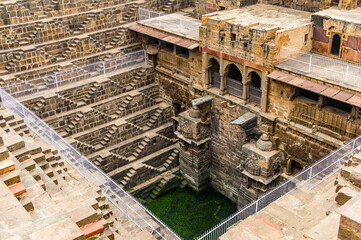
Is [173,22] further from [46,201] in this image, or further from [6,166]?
[46,201]

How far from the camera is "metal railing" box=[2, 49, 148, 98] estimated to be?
20.7 metres

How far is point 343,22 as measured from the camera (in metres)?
17.3

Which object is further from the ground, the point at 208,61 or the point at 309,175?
the point at 208,61

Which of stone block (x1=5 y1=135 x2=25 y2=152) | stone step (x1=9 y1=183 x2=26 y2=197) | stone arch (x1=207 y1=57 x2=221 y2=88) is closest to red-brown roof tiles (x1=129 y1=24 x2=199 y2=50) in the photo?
stone arch (x1=207 y1=57 x2=221 y2=88)

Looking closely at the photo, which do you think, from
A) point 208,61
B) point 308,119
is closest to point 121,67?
point 208,61

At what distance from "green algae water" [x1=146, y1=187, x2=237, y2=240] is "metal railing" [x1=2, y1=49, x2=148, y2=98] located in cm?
797

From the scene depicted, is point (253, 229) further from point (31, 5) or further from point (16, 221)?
point (31, 5)

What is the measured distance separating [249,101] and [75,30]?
38.0ft

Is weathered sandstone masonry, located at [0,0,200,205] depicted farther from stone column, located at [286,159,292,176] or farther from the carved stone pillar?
stone column, located at [286,159,292,176]

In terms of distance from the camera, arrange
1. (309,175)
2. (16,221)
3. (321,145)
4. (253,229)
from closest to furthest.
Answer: (16,221) → (253,229) → (309,175) → (321,145)

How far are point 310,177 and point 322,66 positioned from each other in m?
5.56

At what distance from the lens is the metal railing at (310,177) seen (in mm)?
13828

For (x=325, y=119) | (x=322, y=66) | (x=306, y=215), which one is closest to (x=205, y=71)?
(x=322, y=66)

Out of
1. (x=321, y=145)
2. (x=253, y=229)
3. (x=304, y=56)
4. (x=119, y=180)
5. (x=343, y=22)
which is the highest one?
(x=343, y=22)
